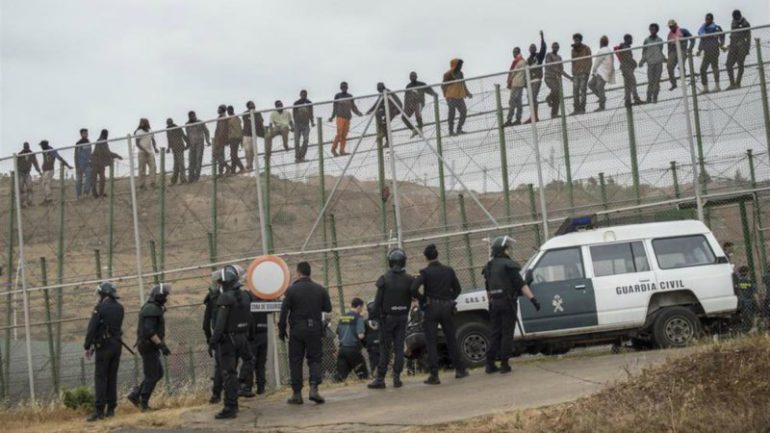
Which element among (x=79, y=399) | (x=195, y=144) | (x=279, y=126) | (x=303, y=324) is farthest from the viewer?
(x=195, y=144)

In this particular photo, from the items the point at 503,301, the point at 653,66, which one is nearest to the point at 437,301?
the point at 503,301

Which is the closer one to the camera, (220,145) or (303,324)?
(303,324)

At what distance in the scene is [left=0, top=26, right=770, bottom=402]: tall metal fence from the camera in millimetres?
18188

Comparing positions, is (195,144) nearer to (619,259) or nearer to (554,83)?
(554,83)

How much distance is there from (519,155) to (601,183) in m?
1.36

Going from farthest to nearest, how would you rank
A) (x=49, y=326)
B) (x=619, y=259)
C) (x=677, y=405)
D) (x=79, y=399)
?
Result: (x=49, y=326) < (x=79, y=399) < (x=619, y=259) < (x=677, y=405)

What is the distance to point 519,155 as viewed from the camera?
1853cm

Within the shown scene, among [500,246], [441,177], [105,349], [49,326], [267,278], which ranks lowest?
[105,349]

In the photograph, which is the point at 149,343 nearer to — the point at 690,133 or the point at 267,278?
the point at 267,278

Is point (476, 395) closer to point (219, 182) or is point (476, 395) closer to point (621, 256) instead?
point (621, 256)

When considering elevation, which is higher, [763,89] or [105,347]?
[763,89]

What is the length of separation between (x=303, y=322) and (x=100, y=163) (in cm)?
757

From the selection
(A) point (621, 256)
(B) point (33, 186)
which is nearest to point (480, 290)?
(A) point (621, 256)

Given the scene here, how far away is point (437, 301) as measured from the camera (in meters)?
14.9
